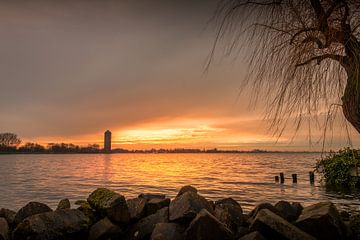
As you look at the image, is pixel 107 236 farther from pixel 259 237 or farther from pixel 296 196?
pixel 296 196

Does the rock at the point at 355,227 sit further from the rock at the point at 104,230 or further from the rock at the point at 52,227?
the rock at the point at 52,227

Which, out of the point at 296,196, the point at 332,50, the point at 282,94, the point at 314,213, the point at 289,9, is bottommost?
the point at 296,196

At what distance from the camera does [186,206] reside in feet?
27.8

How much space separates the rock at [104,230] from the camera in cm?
872

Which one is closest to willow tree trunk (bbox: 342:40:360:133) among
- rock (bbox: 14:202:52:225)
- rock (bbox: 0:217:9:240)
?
rock (bbox: 0:217:9:240)

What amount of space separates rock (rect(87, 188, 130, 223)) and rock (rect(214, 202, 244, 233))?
255 cm

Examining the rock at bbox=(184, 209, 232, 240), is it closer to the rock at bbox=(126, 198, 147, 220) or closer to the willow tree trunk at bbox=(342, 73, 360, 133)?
the rock at bbox=(126, 198, 147, 220)

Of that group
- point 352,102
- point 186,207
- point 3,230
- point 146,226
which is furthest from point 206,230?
point 3,230

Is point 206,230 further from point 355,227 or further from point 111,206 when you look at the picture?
point 355,227

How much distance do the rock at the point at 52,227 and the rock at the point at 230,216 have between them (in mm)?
3487

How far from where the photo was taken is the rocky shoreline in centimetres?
736

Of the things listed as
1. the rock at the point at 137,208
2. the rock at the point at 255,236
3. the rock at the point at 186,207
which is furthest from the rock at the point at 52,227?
the rock at the point at 255,236

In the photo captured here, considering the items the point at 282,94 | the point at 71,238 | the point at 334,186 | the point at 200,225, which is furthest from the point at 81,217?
the point at 334,186

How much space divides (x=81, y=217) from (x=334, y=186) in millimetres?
20988
